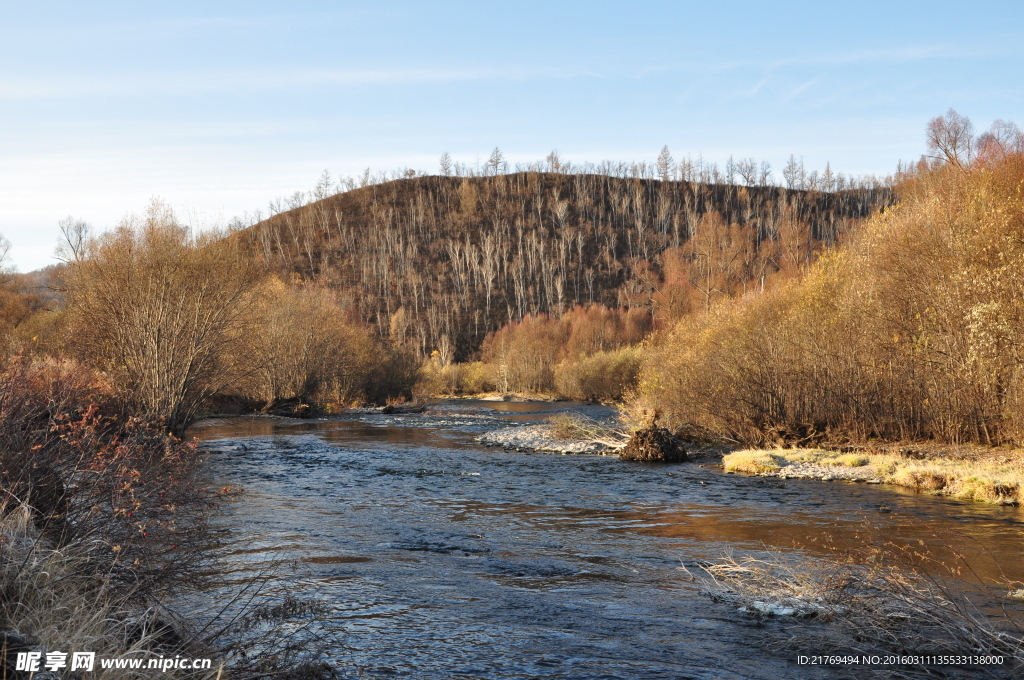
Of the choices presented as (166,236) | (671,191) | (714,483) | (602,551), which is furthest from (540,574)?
(671,191)

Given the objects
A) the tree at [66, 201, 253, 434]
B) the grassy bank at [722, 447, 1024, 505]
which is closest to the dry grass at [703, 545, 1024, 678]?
the grassy bank at [722, 447, 1024, 505]

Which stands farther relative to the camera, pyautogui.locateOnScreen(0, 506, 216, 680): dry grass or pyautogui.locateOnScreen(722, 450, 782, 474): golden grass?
pyautogui.locateOnScreen(722, 450, 782, 474): golden grass

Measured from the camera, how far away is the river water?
7.95 metres

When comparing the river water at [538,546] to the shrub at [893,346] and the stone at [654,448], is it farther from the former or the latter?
the shrub at [893,346]

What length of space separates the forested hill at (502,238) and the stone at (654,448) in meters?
96.2

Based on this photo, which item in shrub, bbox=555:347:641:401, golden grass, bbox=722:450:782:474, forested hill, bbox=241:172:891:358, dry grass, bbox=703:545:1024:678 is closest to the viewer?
dry grass, bbox=703:545:1024:678

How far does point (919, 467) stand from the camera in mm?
19922

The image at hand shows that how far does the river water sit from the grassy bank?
3.18 feet

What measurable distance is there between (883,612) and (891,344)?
1903 centimetres

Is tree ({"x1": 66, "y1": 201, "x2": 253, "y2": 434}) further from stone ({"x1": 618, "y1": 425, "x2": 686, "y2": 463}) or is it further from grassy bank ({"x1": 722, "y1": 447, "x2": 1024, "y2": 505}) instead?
grassy bank ({"x1": 722, "y1": 447, "x2": 1024, "y2": 505})

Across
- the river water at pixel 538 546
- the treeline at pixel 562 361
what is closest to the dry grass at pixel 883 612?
the river water at pixel 538 546

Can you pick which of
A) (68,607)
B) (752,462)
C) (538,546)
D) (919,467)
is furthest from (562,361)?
(68,607)

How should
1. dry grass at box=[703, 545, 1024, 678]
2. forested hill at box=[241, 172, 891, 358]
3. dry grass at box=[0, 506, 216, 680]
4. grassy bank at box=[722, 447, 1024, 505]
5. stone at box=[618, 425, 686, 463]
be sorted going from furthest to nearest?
forested hill at box=[241, 172, 891, 358], stone at box=[618, 425, 686, 463], grassy bank at box=[722, 447, 1024, 505], dry grass at box=[703, 545, 1024, 678], dry grass at box=[0, 506, 216, 680]

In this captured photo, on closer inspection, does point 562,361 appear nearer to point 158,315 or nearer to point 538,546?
point 158,315
